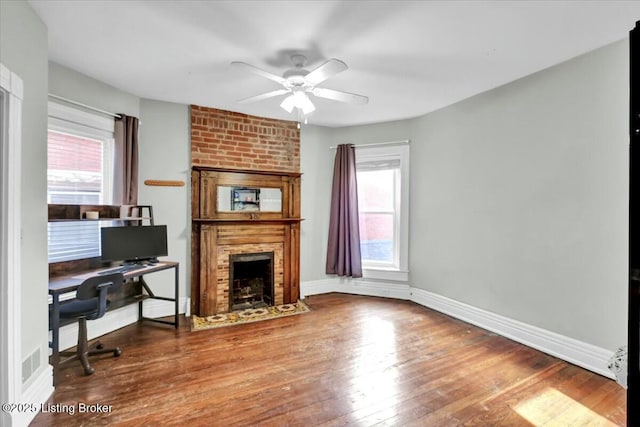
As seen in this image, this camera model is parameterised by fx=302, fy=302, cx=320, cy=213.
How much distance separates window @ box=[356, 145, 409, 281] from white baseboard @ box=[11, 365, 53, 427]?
3651 millimetres

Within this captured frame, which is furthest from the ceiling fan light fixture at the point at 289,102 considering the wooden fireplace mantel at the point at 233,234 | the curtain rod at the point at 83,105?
the curtain rod at the point at 83,105

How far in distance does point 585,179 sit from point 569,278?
86cm

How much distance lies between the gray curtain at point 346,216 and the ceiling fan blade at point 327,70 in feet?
7.38

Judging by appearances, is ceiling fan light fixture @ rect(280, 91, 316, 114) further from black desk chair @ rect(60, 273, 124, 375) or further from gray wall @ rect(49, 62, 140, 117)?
black desk chair @ rect(60, 273, 124, 375)

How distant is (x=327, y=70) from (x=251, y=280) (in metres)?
2.99

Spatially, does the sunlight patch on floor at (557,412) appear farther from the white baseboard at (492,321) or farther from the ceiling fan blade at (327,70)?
the ceiling fan blade at (327,70)

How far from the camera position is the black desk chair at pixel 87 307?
2354mm

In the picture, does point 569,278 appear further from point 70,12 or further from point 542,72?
point 70,12

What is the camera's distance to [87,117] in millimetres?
3014

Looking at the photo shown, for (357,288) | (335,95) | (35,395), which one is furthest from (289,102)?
(357,288)

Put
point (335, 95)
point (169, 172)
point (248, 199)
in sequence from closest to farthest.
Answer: point (335, 95), point (169, 172), point (248, 199)

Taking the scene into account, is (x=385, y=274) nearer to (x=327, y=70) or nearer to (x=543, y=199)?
(x=543, y=199)

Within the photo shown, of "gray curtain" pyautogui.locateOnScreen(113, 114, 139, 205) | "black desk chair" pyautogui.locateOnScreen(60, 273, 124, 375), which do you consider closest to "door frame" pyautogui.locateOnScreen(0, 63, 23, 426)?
"black desk chair" pyautogui.locateOnScreen(60, 273, 124, 375)

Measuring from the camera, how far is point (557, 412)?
200 centimetres
